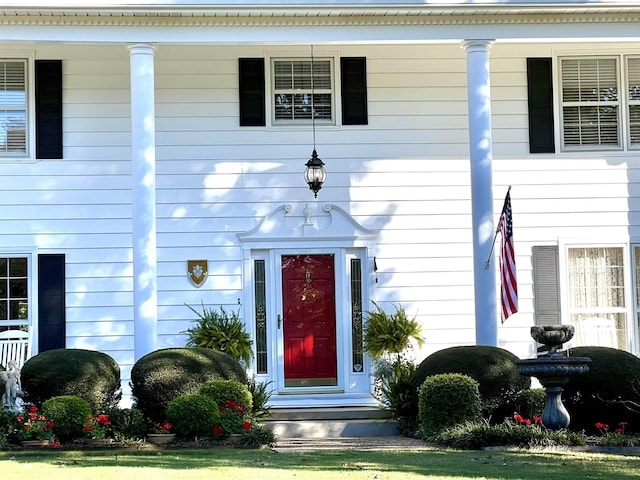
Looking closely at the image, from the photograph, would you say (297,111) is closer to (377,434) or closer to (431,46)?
(431,46)

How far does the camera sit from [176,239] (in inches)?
635

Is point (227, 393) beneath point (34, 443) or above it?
above

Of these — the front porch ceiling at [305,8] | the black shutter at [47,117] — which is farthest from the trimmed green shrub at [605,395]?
the black shutter at [47,117]

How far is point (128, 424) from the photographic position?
1258 cm

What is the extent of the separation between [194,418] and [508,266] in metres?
4.58

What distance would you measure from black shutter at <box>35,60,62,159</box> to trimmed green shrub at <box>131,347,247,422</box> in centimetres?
420

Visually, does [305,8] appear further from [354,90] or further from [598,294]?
[598,294]

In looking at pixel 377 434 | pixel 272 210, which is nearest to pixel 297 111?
pixel 272 210

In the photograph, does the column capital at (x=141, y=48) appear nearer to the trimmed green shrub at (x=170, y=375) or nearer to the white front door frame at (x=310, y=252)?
the white front door frame at (x=310, y=252)

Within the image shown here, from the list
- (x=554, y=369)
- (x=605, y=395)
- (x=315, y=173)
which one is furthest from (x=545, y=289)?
(x=554, y=369)

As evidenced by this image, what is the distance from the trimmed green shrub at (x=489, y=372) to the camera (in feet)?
43.3

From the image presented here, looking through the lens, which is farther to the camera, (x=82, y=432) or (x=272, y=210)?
(x=272, y=210)

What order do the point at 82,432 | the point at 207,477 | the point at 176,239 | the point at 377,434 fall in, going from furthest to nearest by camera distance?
the point at 176,239, the point at 377,434, the point at 82,432, the point at 207,477

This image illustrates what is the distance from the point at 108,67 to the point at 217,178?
7.77 feet
